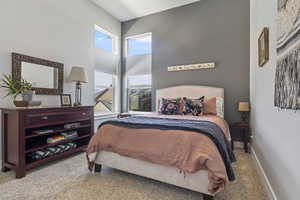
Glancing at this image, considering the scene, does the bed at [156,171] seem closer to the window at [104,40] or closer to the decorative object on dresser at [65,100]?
the decorative object on dresser at [65,100]

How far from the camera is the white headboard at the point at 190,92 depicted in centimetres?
350

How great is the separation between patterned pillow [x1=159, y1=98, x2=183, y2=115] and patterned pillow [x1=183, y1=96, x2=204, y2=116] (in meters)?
0.12

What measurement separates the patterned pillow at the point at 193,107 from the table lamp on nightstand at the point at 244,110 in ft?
2.38

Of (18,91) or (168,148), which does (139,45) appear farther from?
(168,148)

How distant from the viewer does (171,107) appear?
11.0ft

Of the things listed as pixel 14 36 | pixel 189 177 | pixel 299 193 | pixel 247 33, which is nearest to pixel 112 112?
pixel 14 36

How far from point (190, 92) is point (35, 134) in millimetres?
3058

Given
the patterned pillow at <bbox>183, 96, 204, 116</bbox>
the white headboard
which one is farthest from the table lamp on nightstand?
the patterned pillow at <bbox>183, 96, 204, 116</bbox>

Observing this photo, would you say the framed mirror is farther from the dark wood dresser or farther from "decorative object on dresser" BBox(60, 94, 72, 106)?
the dark wood dresser

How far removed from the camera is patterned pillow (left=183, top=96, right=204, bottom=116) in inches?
123

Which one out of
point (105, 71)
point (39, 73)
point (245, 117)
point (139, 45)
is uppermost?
point (139, 45)

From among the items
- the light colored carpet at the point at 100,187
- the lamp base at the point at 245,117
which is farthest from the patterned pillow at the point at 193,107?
the light colored carpet at the point at 100,187

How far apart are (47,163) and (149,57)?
3319 mm

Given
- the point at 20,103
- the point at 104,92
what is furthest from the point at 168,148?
the point at 104,92
